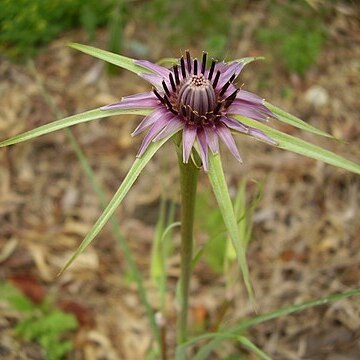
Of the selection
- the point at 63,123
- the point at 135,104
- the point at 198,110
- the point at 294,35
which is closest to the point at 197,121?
the point at 198,110

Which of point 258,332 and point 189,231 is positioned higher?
point 258,332

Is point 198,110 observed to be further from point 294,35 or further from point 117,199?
point 294,35

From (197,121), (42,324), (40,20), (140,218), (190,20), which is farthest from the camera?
(190,20)

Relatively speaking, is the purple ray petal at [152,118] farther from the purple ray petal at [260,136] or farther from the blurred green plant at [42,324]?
the blurred green plant at [42,324]

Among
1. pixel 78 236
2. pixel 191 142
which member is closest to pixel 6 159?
pixel 78 236

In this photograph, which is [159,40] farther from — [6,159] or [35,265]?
[35,265]

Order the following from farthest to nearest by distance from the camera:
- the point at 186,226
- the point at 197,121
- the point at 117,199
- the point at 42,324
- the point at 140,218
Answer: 1. the point at 140,218
2. the point at 42,324
3. the point at 186,226
4. the point at 197,121
5. the point at 117,199
